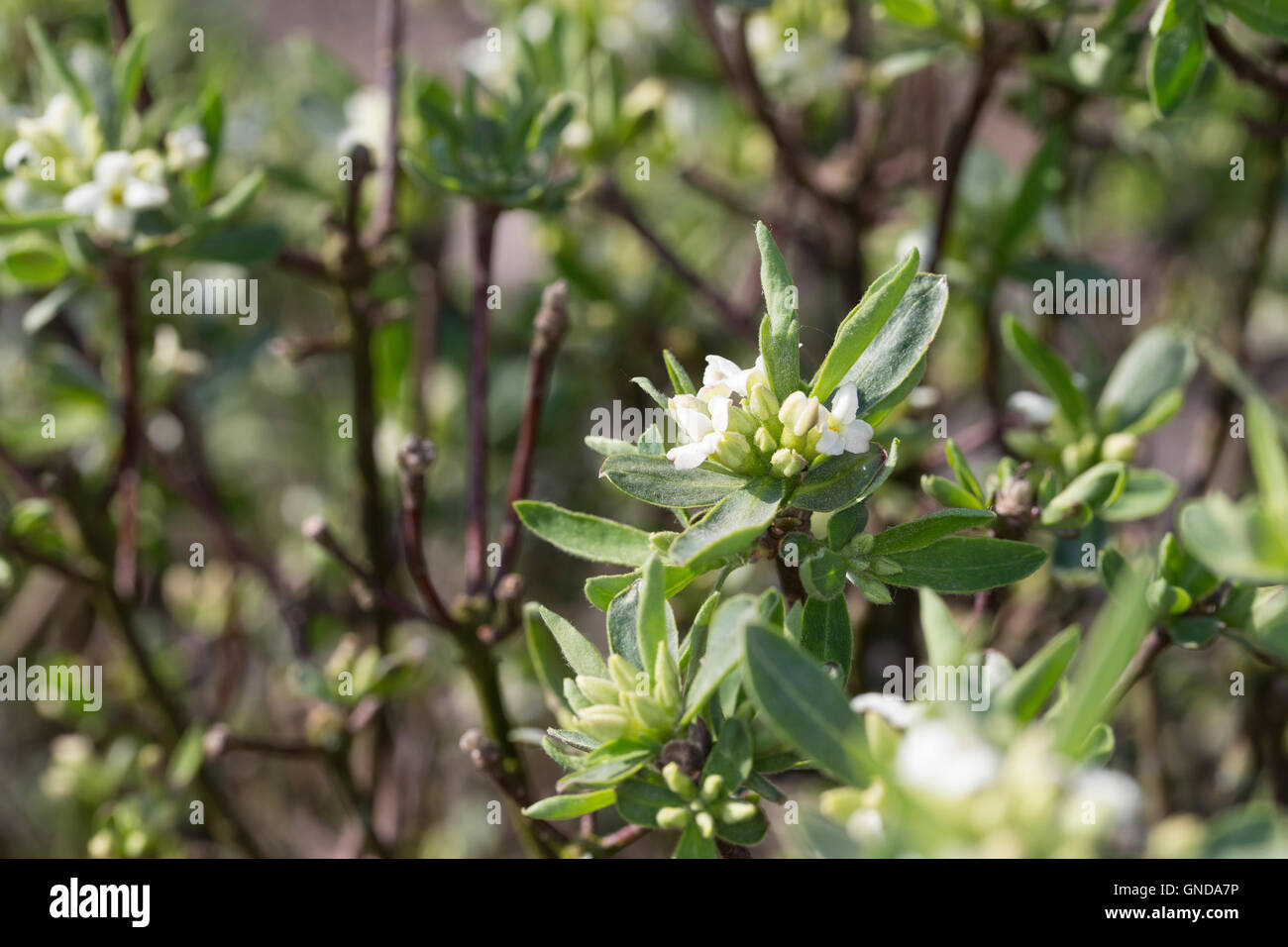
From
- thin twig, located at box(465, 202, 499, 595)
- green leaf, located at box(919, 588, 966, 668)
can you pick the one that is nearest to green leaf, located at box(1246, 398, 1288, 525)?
green leaf, located at box(919, 588, 966, 668)

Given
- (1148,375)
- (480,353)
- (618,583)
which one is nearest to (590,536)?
(618,583)

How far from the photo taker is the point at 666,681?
3.32ft

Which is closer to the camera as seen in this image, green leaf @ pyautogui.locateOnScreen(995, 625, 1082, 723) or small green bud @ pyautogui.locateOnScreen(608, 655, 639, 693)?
green leaf @ pyautogui.locateOnScreen(995, 625, 1082, 723)

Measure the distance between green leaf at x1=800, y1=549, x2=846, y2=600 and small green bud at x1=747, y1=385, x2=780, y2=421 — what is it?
0.14m

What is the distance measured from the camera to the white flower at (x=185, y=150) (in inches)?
62.1

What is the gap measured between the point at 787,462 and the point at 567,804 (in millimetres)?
378

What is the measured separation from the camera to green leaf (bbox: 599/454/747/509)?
1.03 m

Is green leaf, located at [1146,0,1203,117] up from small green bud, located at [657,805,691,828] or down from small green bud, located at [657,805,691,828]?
up

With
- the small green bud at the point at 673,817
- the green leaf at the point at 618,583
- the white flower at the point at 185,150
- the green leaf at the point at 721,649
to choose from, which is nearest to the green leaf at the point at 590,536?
the green leaf at the point at 618,583

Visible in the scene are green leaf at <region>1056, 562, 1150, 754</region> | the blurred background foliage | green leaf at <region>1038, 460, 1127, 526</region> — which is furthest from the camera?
the blurred background foliage

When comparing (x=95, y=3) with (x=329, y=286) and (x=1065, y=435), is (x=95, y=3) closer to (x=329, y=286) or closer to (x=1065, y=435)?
(x=329, y=286)

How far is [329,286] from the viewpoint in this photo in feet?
5.90

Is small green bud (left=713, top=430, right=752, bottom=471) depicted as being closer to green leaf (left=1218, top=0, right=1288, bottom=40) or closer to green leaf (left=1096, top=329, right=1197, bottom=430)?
green leaf (left=1096, top=329, right=1197, bottom=430)

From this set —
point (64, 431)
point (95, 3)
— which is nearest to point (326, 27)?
point (95, 3)
